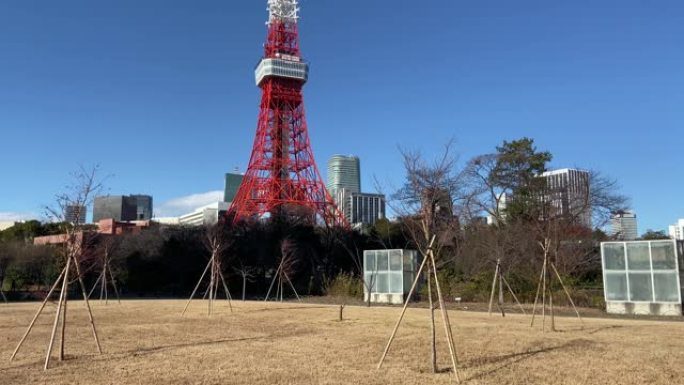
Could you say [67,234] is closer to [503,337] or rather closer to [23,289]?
[503,337]

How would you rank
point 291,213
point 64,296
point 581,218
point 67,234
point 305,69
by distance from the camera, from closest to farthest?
point 64,296 < point 67,234 < point 581,218 < point 291,213 < point 305,69

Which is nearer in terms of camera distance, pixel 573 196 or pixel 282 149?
pixel 573 196

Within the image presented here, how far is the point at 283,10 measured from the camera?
154ft

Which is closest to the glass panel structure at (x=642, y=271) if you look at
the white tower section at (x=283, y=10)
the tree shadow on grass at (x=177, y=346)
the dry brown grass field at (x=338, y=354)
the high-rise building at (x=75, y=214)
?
the dry brown grass field at (x=338, y=354)

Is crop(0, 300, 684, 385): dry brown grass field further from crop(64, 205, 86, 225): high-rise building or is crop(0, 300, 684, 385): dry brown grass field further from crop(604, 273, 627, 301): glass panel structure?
crop(604, 273, 627, 301): glass panel structure

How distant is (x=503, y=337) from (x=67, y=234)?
7.88 m

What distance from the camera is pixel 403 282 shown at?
70.7 feet

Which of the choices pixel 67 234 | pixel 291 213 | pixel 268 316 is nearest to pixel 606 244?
pixel 268 316

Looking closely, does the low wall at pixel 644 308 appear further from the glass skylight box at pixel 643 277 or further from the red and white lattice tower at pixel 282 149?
the red and white lattice tower at pixel 282 149

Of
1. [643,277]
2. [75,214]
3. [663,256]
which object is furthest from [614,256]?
[75,214]

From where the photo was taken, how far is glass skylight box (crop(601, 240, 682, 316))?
1506 centimetres

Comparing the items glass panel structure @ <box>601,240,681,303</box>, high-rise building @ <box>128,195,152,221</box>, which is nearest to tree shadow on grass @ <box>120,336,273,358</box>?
glass panel structure @ <box>601,240,681,303</box>

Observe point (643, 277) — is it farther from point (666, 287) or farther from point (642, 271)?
point (666, 287)

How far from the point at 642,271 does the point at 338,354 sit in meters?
11.9
